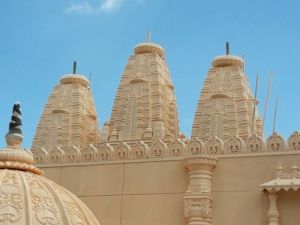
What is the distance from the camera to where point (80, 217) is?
6922mm

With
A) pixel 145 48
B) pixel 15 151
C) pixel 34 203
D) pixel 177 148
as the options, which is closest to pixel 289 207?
pixel 177 148

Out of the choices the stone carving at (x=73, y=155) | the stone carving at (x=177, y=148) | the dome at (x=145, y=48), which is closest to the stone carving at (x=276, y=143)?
the stone carving at (x=177, y=148)

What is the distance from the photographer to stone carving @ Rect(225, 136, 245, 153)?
544 inches

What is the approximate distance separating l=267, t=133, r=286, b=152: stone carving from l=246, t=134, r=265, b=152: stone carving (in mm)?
144

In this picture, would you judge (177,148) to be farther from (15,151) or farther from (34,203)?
(34,203)

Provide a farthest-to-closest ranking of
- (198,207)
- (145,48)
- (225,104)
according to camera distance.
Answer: (145,48)
(225,104)
(198,207)

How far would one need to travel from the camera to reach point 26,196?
6.64m

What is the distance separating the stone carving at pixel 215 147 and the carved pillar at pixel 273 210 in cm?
148

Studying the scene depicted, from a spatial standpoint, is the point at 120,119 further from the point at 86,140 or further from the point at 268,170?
the point at 268,170

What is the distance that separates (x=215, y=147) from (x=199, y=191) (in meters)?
1.09

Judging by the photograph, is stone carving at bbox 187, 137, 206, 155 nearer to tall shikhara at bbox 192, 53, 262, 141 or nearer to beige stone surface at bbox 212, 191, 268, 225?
beige stone surface at bbox 212, 191, 268, 225

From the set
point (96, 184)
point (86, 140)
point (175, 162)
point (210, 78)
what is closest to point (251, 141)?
point (175, 162)

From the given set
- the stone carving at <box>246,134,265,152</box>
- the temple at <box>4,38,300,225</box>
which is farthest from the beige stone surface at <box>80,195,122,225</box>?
the stone carving at <box>246,134,265,152</box>

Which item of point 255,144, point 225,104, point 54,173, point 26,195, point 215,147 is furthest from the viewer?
point 225,104
